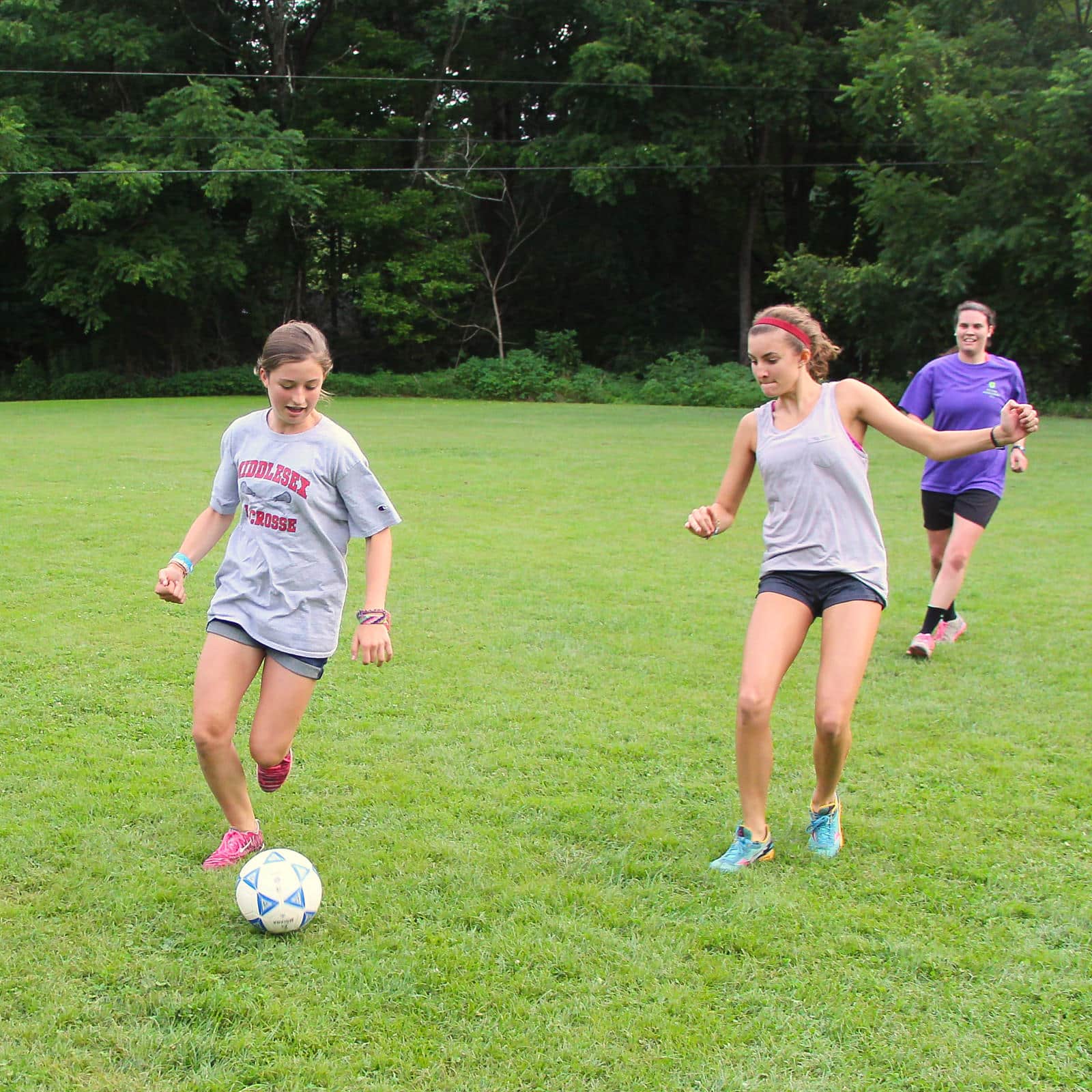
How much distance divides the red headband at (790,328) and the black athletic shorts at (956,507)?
3.52m

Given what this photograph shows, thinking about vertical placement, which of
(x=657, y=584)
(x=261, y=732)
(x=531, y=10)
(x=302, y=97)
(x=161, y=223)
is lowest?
(x=657, y=584)

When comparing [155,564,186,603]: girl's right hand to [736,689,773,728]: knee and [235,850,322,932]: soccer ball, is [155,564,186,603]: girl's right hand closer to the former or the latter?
[235,850,322,932]: soccer ball

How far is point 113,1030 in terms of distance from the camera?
3.12 m

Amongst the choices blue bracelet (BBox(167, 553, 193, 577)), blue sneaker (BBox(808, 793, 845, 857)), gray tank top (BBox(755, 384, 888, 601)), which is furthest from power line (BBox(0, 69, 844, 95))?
blue sneaker (BBox(808, 793, 845, 857))

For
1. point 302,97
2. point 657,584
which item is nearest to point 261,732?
point 657,584

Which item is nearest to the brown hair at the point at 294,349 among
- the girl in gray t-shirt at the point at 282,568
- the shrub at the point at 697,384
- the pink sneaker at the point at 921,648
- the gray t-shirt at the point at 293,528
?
the girl in gray t-shirt at the point at 282,568

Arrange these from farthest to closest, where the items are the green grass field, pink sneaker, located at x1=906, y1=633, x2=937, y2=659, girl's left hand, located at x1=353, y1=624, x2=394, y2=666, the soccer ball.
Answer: pink sneaker, located at x1=906, y1=633, x2=937, y2=659, girl's left hand, located at x1=353, y1=624, x2=394, y2=666, the soccer ball, the green grass field

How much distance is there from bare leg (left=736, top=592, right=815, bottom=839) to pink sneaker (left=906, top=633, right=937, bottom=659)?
317cm

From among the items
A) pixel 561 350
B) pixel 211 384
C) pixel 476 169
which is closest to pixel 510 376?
pixel 561 350

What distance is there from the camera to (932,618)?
7324 mm

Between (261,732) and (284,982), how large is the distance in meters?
0.95

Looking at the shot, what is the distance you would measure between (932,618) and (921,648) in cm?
28

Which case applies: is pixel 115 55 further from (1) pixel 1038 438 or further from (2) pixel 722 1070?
(2) pixel 722 1070

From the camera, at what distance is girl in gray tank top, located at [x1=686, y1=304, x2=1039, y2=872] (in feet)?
13.5
